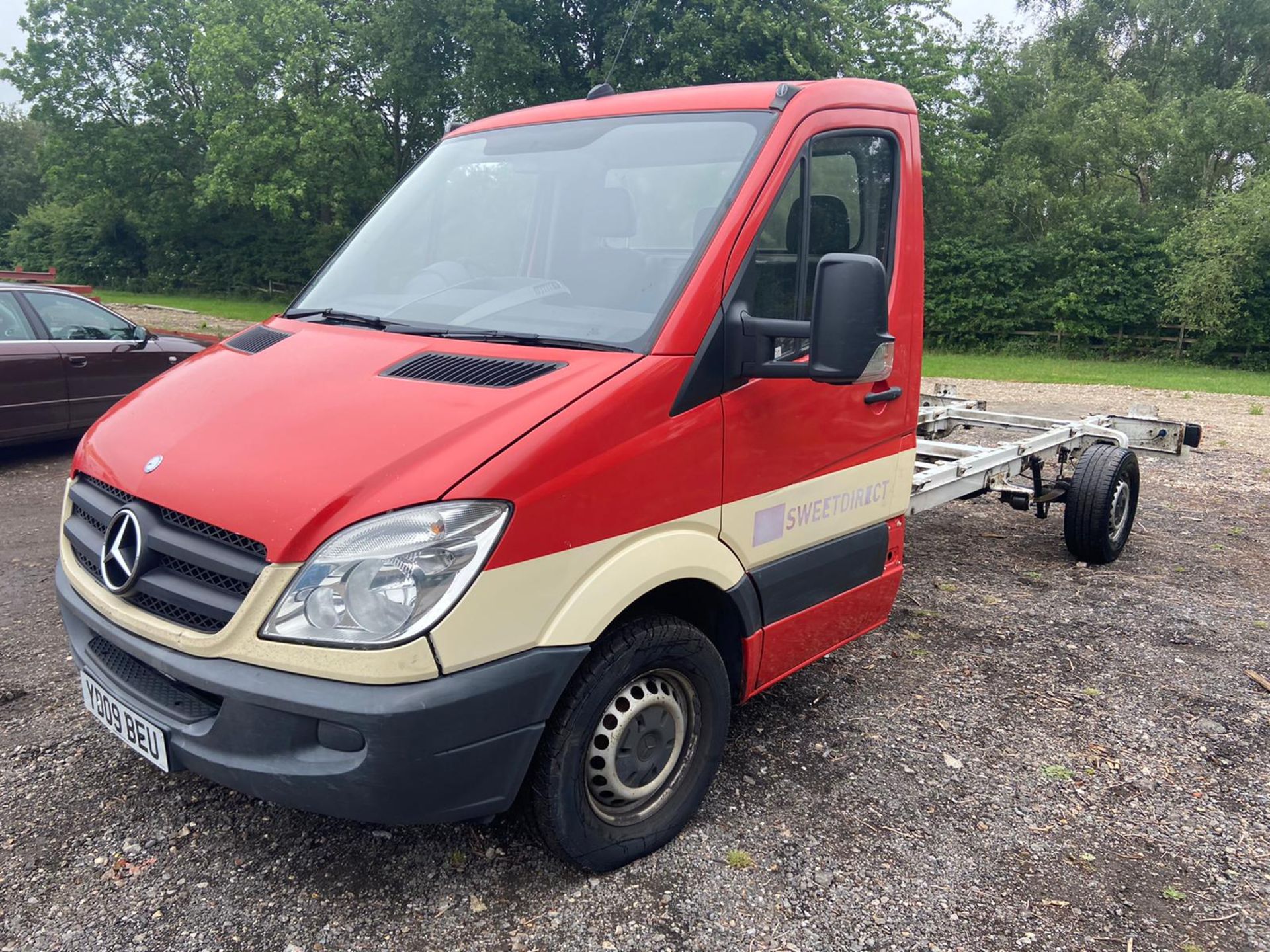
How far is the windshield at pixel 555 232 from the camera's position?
294 centimetres

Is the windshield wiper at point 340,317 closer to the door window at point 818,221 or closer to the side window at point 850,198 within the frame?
the door window at point 818,221

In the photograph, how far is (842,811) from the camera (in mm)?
3295

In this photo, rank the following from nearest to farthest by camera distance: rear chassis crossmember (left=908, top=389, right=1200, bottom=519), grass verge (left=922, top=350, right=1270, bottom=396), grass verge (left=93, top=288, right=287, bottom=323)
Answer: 1. rear chassis crossmember (left=908, top=389, right=1200, bottom=519)
2. grass verge (left=922, top=350, right=1270, bottom=396)
3. grass verge (left=93, top=288, right=287, bottom=323)

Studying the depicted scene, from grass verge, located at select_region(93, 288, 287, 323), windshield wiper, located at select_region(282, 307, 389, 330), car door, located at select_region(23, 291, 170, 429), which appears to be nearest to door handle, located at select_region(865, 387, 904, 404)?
windshield wiper, located at select_region(282, 307, 389, 330)

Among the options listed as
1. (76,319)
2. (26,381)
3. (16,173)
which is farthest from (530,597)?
(16,173)

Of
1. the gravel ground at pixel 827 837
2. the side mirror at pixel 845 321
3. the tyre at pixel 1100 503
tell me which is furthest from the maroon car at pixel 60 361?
the tyre at pixel 1100 503

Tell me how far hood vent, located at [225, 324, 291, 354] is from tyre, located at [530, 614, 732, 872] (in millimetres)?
1598

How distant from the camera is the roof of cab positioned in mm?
3189

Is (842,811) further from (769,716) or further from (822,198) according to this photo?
(822,198)

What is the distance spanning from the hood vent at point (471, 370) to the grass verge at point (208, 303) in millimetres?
22546

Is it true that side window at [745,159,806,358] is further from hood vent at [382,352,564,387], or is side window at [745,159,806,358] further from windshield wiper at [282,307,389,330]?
windshield wiper at [282,307,389,330]

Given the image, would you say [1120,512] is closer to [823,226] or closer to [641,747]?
[823,226]

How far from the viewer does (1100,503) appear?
5941mm

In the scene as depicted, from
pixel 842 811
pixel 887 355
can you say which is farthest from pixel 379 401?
pixel 842 811
